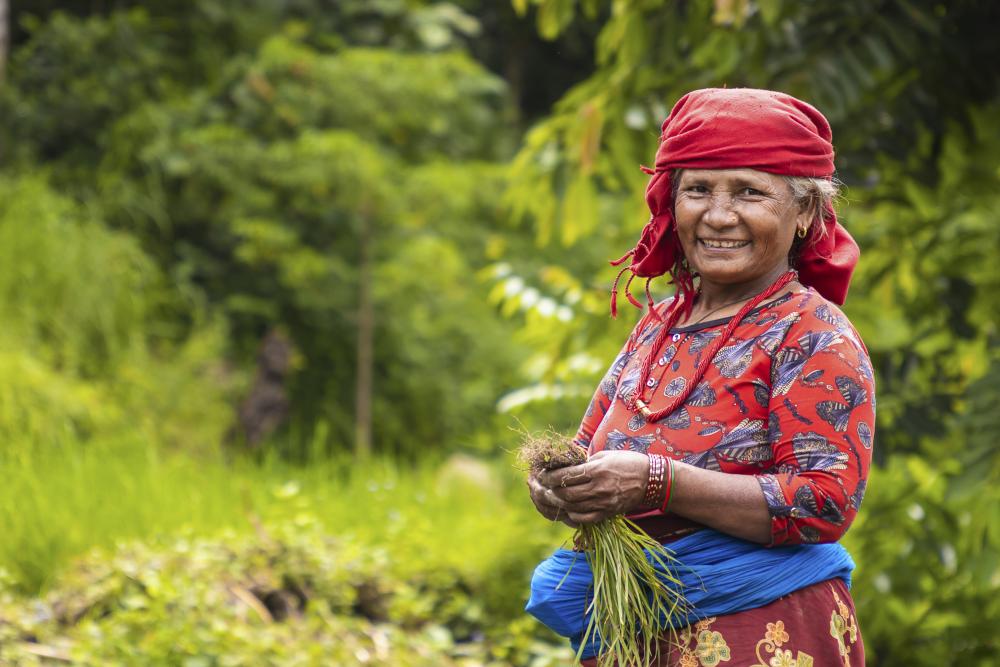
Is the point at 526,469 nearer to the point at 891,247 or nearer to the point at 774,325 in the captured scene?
the point at 774,325

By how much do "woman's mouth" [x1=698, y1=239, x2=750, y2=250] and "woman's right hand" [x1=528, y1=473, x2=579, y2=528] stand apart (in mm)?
487

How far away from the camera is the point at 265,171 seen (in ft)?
28.7

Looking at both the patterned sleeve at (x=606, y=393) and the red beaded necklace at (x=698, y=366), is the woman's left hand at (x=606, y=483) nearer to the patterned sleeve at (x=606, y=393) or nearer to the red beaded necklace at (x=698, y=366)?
the red beaded necklace at (x=698, y=366)

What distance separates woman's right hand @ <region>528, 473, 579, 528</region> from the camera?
196 cm

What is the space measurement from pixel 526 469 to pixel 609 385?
0.29 meters

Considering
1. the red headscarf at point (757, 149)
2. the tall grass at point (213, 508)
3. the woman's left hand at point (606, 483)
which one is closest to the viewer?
the woman's left hand at point (606, 483)

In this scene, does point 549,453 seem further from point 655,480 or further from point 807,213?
point 807,213

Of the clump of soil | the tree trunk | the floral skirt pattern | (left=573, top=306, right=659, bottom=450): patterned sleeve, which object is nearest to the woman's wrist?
the clump of soil

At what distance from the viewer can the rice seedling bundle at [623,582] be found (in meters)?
1.97

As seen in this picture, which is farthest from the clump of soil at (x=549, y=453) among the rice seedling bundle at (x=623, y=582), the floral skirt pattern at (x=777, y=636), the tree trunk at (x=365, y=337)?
the tree trunk at (x=365, y=337)

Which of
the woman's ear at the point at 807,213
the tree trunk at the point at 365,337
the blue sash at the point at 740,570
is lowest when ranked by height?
the tree trunk at the point at 365,337

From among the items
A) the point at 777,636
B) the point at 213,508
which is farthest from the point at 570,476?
the point at 213,508

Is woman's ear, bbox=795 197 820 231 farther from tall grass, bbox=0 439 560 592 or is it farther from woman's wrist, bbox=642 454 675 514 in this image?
tall grass, bbox=0 439 560 592

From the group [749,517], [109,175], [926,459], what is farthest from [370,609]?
[109,175]
